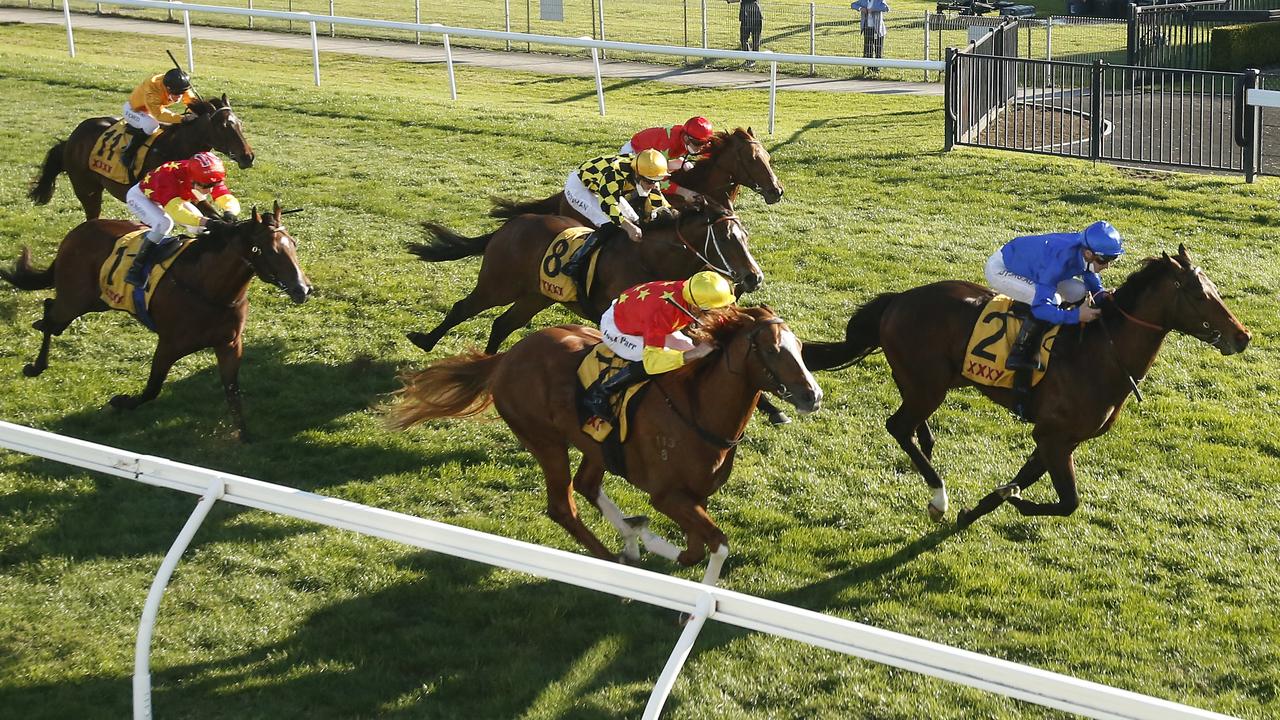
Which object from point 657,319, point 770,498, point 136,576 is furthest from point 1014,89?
point 136,576

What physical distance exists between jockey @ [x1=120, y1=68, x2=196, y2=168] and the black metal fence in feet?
26.8

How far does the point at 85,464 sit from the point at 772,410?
3064 millimetres

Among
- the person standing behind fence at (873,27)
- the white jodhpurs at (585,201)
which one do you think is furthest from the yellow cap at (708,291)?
the person standing behind fence at (873,27)

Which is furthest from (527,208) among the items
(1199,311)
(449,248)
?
(1199,311)

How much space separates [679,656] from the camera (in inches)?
141

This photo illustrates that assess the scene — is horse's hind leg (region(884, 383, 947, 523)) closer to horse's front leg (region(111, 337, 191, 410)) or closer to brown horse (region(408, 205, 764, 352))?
brown horse (region(408, 205, 764, 352))

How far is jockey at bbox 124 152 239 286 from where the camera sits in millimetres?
7574

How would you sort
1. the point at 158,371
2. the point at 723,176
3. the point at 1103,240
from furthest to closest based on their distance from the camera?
the point at 723,176
the point at 158,371
the point at 1103,240

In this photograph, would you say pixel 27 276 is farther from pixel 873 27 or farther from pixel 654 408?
pixel 873 27

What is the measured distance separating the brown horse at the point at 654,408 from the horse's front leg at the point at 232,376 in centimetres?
153

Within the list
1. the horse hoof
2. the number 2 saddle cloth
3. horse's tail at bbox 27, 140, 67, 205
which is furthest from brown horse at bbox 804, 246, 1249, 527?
horse's tail at bbox 27, 140, 67, 205

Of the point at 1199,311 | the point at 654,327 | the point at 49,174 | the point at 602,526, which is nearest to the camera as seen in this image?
the point at 654,327

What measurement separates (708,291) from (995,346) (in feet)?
6.41

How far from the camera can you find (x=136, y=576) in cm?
590
